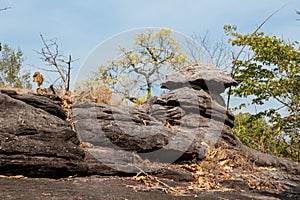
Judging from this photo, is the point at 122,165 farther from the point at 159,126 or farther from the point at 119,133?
the point at 159,126

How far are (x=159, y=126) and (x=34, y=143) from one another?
2.46 meters

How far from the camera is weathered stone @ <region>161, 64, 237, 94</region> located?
8.48 m

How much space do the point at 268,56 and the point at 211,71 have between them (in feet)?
15.9

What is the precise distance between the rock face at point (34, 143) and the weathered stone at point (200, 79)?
163 inches

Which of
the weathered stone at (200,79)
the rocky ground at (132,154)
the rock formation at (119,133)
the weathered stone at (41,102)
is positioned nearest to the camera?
the rocky ground at (132,154)

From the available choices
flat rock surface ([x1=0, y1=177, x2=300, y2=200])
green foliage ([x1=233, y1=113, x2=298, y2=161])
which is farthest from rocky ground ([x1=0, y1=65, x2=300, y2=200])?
green foliage ([x1=233, y1=113, x2=298, y2=161])

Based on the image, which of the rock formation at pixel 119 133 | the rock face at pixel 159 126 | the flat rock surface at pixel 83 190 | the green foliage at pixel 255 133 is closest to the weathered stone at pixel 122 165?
the rock formation at pixel 119 133

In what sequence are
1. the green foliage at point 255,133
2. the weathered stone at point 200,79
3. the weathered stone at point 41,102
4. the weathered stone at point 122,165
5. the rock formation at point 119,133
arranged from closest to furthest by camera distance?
the rock formation at point 119,133, the weathered stone at point 122,165, the weathered stone at point 41,102, the weathered stone at point 200,79, the green foliage at point 255,133

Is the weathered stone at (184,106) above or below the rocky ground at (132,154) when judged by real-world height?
above

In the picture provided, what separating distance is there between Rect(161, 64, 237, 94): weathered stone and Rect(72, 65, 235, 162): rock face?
1.57ft

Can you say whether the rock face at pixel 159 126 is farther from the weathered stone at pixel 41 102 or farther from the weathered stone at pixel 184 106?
the weathered stone at pixel 41 102

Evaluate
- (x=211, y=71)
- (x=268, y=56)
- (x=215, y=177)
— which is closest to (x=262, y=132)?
(x=268, y=56)

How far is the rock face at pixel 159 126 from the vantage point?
5.80m

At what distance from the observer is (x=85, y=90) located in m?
7.01
